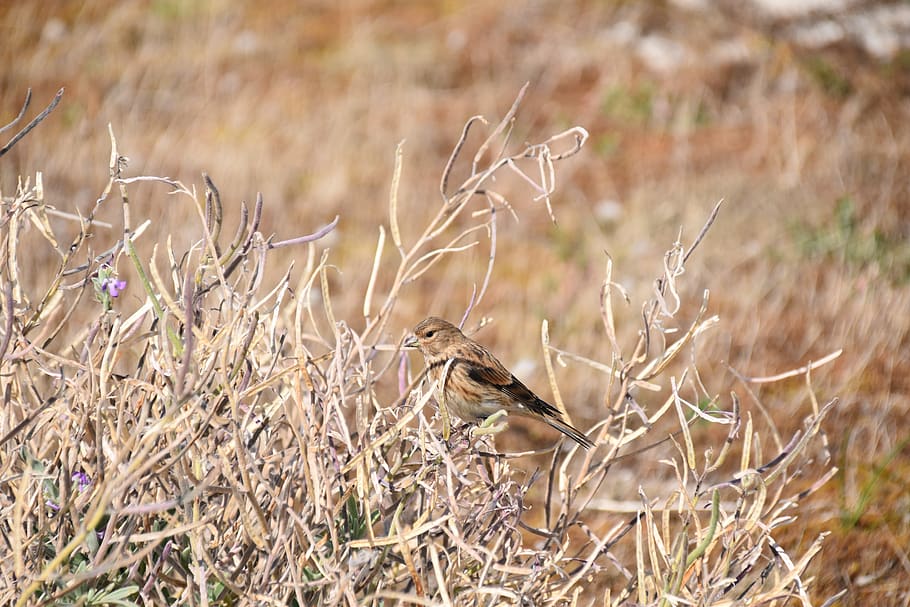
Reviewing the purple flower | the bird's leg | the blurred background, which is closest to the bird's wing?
the blurred background

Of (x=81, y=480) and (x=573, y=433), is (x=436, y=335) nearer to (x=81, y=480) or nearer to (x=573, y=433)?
(x=573, y=433)

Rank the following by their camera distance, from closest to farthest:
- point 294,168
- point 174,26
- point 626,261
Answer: point 626,261
point 294,168
point 174,26

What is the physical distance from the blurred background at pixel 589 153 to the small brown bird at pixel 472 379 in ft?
2.37

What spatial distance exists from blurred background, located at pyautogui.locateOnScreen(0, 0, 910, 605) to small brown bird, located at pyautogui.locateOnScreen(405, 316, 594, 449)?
72cm

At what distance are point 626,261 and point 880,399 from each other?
201 centimetres

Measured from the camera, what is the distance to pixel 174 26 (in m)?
10.7

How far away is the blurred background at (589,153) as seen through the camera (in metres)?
5.40

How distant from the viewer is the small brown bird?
3.80 meters

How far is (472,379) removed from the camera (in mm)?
3969

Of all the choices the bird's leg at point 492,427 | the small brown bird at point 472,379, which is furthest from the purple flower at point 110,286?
the small brown bird at point 472,379

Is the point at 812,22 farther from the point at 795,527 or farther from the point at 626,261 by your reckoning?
the point at 795,527

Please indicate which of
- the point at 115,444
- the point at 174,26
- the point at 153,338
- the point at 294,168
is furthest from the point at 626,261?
the point at 174,26

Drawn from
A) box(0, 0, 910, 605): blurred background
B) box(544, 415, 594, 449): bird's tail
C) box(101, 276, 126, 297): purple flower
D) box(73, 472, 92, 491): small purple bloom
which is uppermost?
box(101, 276, 126, 297): purple flower

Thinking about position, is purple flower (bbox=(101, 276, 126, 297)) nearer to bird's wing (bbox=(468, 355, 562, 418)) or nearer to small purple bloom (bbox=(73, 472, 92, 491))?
small purple bloom (bbox=(73, 472, 92, 491))
